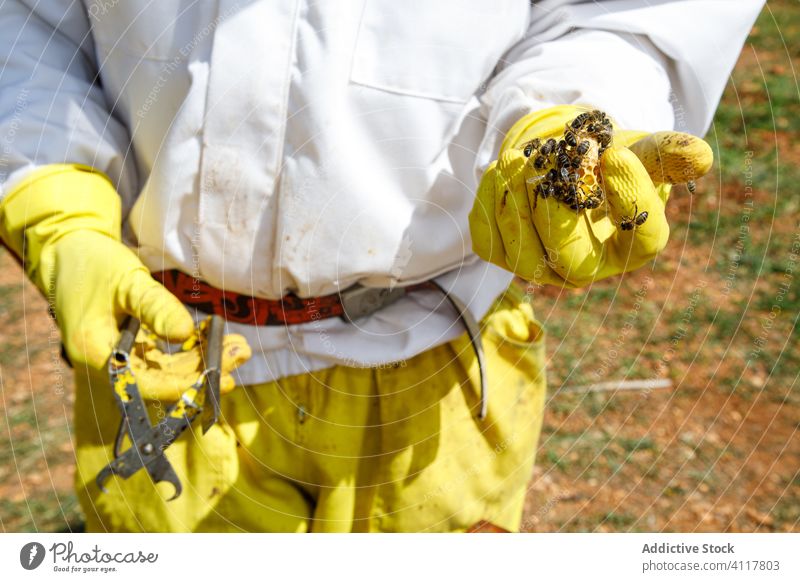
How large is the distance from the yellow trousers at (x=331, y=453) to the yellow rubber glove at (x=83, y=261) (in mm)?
145

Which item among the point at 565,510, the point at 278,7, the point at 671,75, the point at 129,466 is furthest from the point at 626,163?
the point at 565,510

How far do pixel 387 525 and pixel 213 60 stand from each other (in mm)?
738

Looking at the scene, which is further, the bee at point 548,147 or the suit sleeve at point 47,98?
the suit sleeve at point 47,98

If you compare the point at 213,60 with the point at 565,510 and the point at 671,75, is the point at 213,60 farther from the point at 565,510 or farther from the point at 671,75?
the point at 565,510

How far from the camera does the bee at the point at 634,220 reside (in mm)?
861

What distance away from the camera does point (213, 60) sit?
100 cm

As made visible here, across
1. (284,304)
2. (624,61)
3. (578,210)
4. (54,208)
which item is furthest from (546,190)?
(54,208)

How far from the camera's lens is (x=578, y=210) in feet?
2.86

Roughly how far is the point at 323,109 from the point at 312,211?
0.13 m
